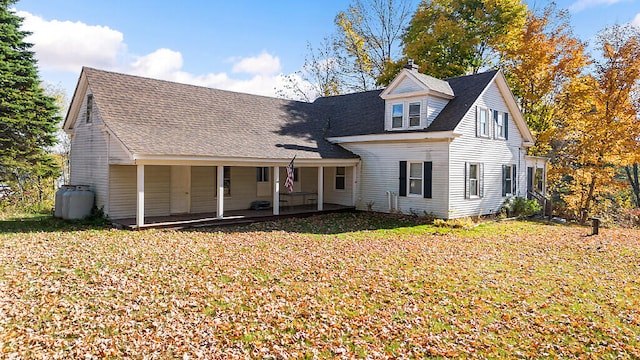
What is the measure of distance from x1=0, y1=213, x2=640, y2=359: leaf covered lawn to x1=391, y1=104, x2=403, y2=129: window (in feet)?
23.2

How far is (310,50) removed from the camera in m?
34.4

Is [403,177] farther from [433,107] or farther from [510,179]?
[510,179]

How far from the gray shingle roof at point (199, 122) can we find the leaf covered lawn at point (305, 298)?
352cm

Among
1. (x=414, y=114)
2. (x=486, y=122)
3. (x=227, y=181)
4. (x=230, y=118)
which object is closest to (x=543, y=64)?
(x=486, y=122)

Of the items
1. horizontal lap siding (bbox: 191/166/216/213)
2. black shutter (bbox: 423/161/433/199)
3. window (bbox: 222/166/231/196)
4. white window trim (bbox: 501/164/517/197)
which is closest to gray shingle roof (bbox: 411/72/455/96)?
black shutter (bbox: 423/161/433/199)

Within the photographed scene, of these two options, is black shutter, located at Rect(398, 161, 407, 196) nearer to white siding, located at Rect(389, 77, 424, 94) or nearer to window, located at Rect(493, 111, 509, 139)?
white siding, located at Rect(389, 77, 424, 94)

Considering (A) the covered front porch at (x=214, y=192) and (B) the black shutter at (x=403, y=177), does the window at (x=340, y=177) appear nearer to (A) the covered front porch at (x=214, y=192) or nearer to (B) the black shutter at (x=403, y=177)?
(A) the covered front porch at (x=214, y=192)

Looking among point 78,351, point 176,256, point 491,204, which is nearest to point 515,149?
point 491,204

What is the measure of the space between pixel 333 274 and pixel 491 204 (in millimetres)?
12614

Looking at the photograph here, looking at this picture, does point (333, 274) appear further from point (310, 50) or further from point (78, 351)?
point (310, 50)

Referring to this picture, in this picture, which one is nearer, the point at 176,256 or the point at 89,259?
the point at 89,259

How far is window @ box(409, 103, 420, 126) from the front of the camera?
1717cm

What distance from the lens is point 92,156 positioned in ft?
49.8

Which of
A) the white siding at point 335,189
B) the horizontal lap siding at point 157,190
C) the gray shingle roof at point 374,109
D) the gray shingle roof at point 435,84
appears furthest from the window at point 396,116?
the horizontal lap siding at point 157,190
